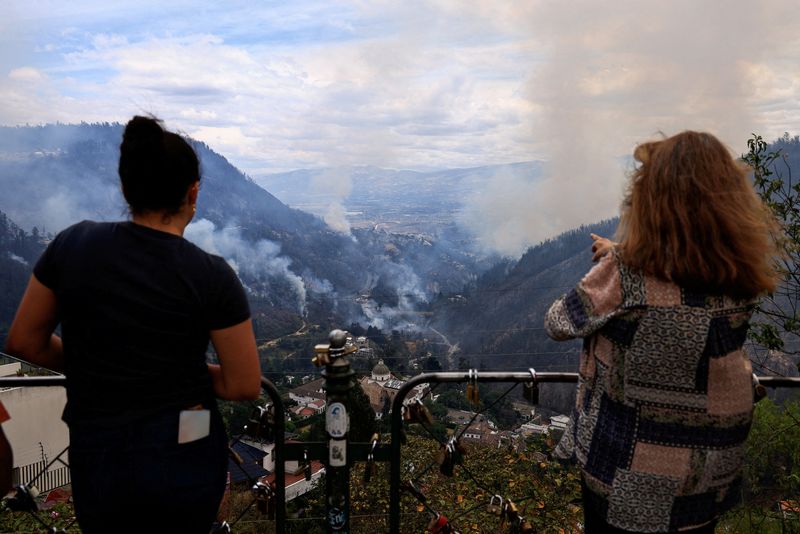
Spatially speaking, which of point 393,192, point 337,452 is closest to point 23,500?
point 337,452

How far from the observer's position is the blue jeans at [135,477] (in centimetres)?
162

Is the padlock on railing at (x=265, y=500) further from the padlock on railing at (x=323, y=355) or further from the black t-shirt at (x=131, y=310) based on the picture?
the black t-shirt at (x=131, y=310)

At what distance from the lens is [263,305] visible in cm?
5469

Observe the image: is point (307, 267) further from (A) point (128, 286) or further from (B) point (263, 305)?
(A) point (128, 286)

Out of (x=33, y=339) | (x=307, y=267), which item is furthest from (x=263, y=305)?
(x=33, y=339)

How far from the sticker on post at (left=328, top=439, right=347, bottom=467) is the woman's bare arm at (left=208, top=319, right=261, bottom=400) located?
0.91 m

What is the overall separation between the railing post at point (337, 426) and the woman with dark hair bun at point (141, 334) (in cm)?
73

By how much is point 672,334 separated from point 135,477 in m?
1.62

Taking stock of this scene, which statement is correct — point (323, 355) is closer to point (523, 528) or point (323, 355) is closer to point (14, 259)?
point (523, 528)

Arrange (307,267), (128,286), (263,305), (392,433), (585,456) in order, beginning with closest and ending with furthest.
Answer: (128,286) → (585,456) → (392,433) → (263,305) → (307,267)

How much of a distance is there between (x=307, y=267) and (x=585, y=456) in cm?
7411

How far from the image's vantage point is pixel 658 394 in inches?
71.6

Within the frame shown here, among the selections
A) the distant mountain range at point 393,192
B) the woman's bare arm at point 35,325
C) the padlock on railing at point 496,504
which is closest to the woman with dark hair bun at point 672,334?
the padlock on railing at point 496,504

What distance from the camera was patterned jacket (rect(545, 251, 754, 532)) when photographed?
1.77 meters
